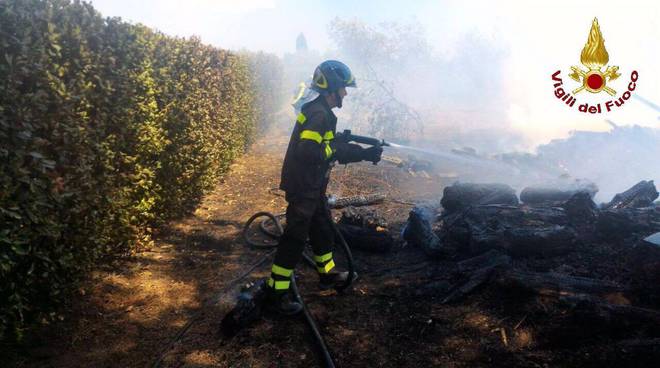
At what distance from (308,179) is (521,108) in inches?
1118

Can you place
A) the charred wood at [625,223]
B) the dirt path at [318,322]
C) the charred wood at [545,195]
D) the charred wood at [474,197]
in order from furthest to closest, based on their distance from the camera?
the charred wood at [545,195] < the charred wood at [474,197] < the charred wood at [625,223] < the dirt path at [318,322]

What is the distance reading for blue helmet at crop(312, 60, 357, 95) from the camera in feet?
13.9

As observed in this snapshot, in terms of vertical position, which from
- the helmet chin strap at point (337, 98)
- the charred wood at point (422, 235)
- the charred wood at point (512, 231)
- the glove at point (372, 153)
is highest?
the helmet chin strap at point (337, 98)

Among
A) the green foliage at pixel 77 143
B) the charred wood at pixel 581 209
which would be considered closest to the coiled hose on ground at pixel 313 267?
the green foliage at pixel 77 143

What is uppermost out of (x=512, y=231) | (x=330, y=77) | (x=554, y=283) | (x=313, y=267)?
(x=330, y=77)

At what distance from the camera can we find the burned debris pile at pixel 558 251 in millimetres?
3502

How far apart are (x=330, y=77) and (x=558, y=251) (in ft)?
11.7

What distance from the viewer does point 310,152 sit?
13.0ft

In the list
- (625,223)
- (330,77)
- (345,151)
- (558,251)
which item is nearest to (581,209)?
(625,223)

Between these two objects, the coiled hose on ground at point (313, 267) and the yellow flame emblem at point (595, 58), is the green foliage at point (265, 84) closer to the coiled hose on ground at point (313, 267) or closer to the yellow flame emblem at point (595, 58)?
the coiled hose on ground at point (313, 267)

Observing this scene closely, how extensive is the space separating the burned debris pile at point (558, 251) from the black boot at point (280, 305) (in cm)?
159

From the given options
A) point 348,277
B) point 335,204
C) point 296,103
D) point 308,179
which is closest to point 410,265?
point 348,277

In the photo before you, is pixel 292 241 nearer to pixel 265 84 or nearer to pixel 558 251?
pixel 558 251

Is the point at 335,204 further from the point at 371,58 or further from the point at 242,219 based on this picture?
the point at 371,58
